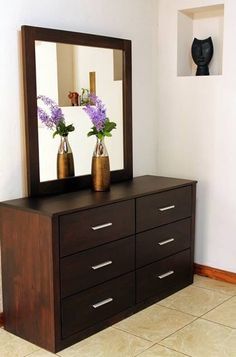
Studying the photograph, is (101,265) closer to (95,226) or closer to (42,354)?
(95,226)

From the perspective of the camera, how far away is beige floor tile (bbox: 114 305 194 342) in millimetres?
2713

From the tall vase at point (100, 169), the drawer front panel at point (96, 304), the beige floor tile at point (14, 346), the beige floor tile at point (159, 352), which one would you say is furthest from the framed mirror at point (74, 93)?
the beige floor tile at point (159, 352)

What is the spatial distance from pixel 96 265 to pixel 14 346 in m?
0.60

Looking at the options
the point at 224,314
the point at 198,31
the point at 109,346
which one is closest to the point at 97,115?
the point at 198,31

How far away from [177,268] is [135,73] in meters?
1.38

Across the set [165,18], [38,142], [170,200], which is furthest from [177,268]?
[165,18]

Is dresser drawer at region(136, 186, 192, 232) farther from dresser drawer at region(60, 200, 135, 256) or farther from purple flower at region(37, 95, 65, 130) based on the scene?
purple flower at region(37, 95, 65, 130)

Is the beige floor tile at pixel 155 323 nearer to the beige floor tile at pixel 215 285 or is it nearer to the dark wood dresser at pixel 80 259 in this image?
the dark wood dresser at pixel 80 259

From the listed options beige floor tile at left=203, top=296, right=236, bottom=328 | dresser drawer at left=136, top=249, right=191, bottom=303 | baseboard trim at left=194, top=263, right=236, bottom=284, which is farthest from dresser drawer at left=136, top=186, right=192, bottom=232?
beige floor tile at left=203, top=296, right=236, bottom=328

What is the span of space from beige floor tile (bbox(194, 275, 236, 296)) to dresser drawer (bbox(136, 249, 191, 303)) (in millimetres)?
120

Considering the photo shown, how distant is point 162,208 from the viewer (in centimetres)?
306

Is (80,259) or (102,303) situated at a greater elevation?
(80,259)

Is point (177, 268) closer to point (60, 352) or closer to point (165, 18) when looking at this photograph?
point (60, 352)

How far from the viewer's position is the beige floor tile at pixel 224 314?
2842 mm
